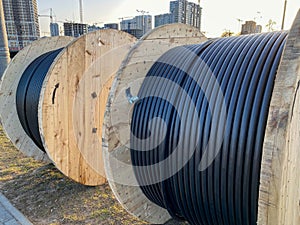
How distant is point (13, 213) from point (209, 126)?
9.37 ft

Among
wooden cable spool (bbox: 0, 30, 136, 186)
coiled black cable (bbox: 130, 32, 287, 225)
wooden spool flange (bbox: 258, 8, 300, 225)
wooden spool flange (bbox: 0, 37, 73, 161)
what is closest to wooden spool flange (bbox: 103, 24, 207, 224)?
coiled black cable (bbox: 130, 32, 287, 225)

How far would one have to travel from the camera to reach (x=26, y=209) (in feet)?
11.1

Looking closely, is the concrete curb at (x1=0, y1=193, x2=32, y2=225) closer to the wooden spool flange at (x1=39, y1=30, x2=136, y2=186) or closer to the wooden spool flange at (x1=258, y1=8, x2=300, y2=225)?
the wooden spool flange at (x1=39, y1=30, x2=136, y2=186)

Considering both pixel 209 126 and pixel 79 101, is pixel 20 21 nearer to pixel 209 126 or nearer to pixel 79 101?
pixel 79 101

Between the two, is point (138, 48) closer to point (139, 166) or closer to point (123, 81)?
point (123, 81)

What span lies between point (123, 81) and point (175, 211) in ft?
4.59

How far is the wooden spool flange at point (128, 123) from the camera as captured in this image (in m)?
2.45

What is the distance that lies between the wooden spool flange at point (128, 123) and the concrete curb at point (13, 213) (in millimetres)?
1401

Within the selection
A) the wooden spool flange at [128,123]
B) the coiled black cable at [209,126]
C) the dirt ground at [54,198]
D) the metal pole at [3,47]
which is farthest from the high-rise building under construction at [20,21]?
the coiled black cable at [209,126]

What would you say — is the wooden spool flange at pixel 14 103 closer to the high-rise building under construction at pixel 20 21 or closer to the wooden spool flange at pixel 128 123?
the wooden spool flange at pixel 128 123

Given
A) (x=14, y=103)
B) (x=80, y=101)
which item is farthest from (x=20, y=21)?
(x=80, y=101)

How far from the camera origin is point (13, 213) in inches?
128

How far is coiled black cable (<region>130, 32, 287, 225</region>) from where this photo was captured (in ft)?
5.58

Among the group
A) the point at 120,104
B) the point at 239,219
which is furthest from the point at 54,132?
the point at 239,219
